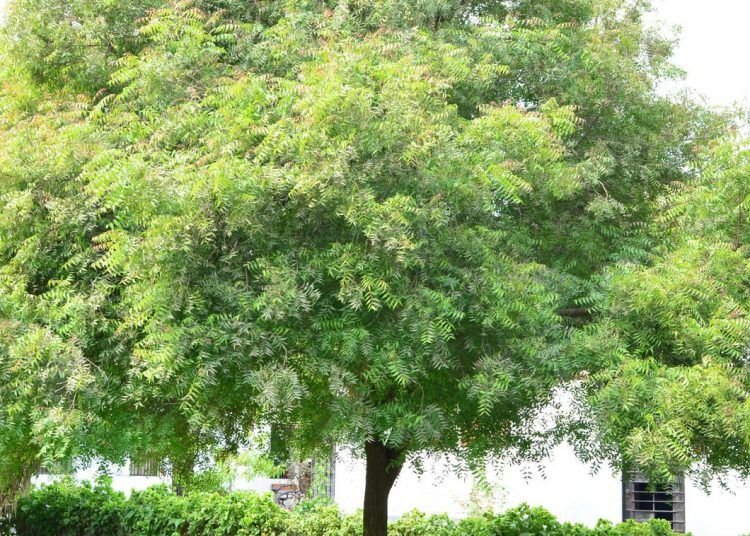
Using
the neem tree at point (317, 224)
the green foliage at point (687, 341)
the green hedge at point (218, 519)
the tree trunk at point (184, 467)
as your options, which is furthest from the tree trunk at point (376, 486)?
the green foliage at point (687, 341)

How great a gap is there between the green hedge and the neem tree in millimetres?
2398

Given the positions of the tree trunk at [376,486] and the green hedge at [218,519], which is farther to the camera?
the green hedge at [218,519]

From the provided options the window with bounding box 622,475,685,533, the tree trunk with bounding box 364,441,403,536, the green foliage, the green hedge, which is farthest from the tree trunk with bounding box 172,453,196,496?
the window with bounding box 622,475,685,533

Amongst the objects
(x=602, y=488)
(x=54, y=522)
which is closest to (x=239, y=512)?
(x=54, y=522)

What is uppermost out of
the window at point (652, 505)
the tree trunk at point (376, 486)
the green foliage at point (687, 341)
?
the green foliage at point (687, 341)

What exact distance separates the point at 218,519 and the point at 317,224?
7.47m

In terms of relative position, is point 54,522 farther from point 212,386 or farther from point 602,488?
point 602,488

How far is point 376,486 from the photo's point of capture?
12297 millimetres

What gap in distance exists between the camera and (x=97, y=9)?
10977 mm

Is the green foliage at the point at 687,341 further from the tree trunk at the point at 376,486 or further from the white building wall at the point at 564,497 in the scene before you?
the white building wall at the point at 564,497

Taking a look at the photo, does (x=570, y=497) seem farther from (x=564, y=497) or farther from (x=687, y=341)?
(x=687, y=341)

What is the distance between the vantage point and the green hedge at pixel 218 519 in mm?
13250

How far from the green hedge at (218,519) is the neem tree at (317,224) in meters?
2.40

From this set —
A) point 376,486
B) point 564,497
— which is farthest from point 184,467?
point 564,497
